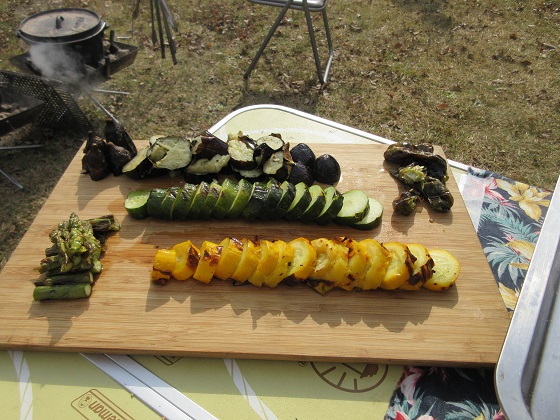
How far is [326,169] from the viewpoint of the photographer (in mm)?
4906

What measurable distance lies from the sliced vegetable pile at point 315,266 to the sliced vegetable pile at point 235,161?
1.15 meters

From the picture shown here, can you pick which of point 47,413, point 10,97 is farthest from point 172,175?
point 10,97

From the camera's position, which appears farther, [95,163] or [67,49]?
[67,49]

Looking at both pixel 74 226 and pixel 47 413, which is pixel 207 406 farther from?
pixel 74 226

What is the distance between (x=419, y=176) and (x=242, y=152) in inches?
82.6

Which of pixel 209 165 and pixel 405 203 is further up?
pixel 209 165

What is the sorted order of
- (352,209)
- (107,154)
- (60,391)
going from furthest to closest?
(107,154) → (352,209) → (60,391)

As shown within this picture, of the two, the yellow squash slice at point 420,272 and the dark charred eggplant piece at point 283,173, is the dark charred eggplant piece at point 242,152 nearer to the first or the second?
the dark charred eggplant piece at point 283,173

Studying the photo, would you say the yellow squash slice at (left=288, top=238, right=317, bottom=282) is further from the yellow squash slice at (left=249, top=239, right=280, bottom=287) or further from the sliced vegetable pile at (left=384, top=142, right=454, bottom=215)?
the sliced vegetable pile at (left=384, top=142, right=454, bottom=215)

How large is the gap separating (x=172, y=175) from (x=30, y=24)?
5.40 m

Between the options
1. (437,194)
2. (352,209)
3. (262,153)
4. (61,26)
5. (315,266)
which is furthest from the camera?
(61,26)

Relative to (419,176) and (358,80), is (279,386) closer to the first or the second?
(419,176)

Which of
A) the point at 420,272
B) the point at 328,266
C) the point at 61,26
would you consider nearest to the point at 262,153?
the point at 328,266

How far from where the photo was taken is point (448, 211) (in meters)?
4.71
